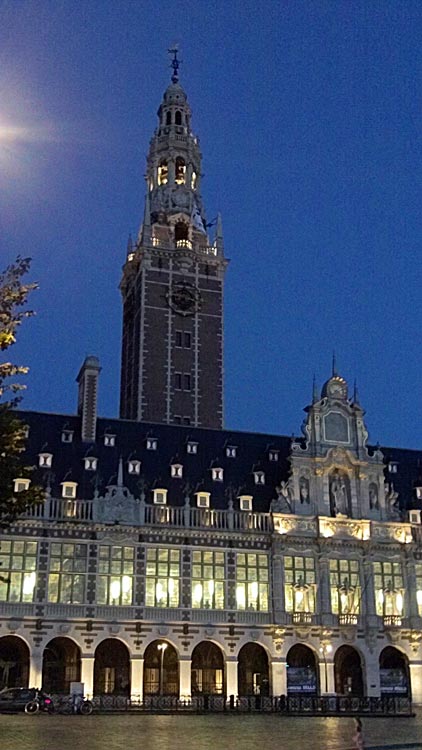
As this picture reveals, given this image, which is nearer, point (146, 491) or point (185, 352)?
point (146, 491)

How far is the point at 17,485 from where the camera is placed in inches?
2058

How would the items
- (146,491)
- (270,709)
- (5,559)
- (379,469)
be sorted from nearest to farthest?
(270,709)
(5,559)
(146,491)
(379,469)

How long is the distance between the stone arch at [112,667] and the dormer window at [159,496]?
809cm

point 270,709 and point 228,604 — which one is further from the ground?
point 228,604

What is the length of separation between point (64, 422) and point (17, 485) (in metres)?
6.68

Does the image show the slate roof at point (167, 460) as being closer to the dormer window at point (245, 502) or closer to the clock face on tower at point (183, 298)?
the dormer window at point (245, 502)

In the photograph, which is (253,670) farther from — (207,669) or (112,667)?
(112,667)

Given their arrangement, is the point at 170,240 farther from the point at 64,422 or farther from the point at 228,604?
the point at 228,604

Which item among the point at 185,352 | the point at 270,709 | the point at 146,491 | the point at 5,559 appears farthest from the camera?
the point at 185,352

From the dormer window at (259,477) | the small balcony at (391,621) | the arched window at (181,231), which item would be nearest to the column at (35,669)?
the dormer window at (259,477)

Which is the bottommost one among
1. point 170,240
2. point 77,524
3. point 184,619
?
point 184,619

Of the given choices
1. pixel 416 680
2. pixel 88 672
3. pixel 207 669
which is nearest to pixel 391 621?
pixel 416 680

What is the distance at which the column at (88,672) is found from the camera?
162 feet

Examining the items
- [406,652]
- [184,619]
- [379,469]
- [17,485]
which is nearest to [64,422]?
[17,485]
